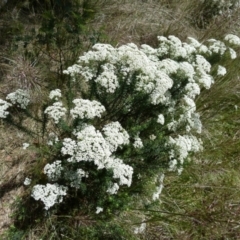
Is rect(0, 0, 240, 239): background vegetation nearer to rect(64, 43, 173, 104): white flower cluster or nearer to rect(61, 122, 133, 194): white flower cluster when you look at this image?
rect(61, 122, 133, 194): white flower cluster

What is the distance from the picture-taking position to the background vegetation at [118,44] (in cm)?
291

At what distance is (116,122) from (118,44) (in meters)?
1.90

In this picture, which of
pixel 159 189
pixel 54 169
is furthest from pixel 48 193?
pixel 159 189

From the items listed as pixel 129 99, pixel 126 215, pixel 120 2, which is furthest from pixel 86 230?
pixel 120 2

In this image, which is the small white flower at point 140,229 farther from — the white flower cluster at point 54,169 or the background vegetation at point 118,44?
the white flower cluster at point 54,169

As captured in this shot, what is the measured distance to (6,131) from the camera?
3324 mm

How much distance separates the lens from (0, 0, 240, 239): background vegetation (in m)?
2.91

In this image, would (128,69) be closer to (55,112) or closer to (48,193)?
(55,112)

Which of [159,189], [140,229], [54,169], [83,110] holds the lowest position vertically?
[140,229]

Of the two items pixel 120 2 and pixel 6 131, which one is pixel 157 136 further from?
pixel 120 2

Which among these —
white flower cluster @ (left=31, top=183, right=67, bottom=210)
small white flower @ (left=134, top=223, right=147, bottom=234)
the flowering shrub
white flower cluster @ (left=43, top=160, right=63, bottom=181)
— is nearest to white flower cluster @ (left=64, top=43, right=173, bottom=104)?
the flowering shrub

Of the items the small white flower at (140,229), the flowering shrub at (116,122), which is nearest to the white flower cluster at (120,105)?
the flowering shrub at (116,122)

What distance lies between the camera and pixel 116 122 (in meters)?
2.56

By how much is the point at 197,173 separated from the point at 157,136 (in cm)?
83
